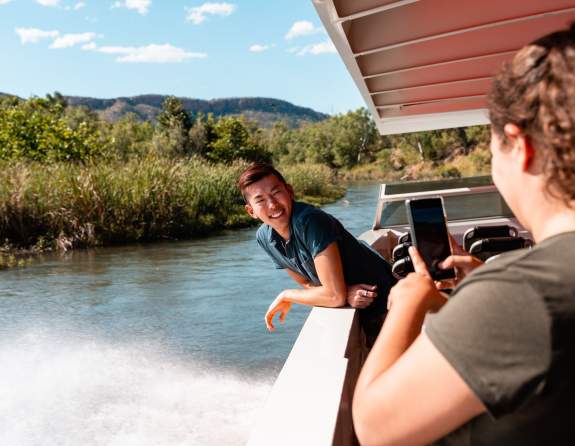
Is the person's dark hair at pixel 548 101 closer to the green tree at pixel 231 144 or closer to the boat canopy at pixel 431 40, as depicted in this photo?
the boat canopy at pixel 431 40

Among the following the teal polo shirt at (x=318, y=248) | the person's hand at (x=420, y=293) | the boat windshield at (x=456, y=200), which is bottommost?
the boat windshield at (x=456, y=200)

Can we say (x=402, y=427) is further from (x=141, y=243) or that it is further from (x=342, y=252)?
(x=141, y=243)

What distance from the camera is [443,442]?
0.81 m

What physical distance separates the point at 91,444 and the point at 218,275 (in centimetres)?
836

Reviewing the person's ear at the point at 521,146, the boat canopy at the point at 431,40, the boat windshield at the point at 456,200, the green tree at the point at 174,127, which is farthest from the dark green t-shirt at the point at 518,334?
the green tree at the point at 174,127

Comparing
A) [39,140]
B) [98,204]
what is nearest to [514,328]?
[98,204]

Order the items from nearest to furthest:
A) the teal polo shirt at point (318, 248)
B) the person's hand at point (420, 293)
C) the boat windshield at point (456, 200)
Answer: the person's hand at point (420, 293)
the teal polo shirt at point (318, 248)
the boat windshield at point (456, 200)

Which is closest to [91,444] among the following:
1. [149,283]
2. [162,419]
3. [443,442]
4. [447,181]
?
[162,419]

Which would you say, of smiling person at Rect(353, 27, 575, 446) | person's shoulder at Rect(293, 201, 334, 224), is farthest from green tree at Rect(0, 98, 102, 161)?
smiling person at Rect(353, 27, 575, 446)

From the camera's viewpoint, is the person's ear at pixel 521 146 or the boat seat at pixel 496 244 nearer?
the person's ear at pixel 521 146

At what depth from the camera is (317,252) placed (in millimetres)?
2098

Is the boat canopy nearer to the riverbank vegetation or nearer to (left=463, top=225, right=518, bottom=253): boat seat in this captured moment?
(left=463, top=225, right=518, bottom=253): boat seat

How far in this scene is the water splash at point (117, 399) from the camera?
537 centimetres

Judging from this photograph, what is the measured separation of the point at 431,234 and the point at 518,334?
663 mm
